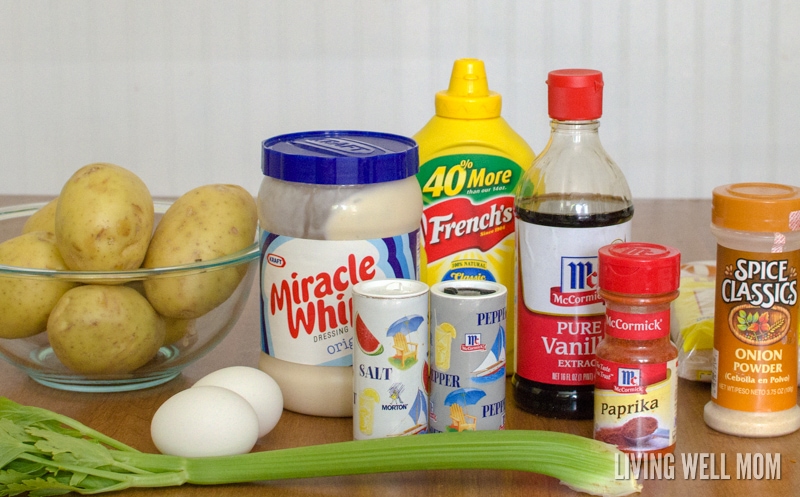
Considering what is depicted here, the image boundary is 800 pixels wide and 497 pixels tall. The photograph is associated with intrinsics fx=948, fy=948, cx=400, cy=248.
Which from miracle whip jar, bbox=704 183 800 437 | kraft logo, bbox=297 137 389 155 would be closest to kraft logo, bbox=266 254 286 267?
kraft logo, bbox=297 137 389 155

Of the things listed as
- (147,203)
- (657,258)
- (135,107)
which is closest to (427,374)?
(657,258)

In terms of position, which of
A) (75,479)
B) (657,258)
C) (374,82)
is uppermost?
(374,82)

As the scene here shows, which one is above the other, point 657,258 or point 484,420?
point 657,258

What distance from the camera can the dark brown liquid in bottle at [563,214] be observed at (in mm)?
834

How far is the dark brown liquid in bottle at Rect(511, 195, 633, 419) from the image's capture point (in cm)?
83

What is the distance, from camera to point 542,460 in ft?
2.33

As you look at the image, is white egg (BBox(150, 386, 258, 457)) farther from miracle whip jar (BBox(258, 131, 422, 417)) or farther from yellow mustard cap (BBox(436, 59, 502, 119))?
yellow mustard cap (BBox(436, 59, 502, 119))

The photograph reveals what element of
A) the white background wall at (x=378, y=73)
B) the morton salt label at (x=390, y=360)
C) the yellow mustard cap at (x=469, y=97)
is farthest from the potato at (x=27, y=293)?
the white background wall at (x=378, y=73)

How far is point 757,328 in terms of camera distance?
79 cm

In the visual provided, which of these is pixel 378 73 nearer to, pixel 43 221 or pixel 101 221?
pixel 43 221

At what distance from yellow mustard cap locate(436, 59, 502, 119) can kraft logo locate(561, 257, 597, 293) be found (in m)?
0.19

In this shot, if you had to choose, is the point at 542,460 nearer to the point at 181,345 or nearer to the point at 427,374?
the point at 427,374

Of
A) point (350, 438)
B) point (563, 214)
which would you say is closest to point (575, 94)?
point (563, 214)

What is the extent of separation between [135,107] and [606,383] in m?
1.62
